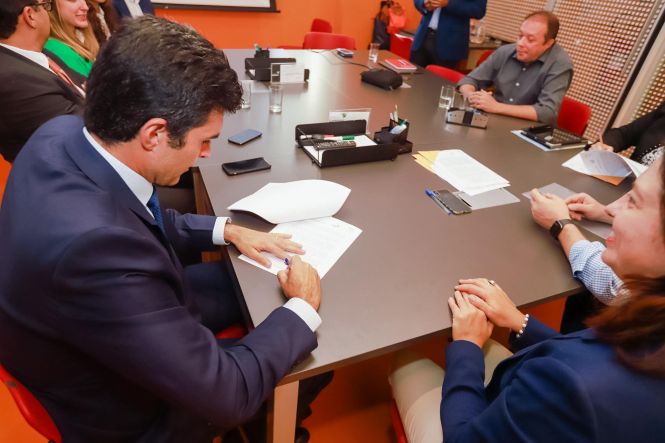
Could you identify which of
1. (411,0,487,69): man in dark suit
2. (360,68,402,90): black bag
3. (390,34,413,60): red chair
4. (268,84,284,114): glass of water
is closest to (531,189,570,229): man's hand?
(268,84,284,114): glass of water

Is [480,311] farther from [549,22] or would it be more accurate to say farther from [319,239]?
[549,22]

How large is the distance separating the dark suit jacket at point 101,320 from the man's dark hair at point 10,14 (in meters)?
1.04

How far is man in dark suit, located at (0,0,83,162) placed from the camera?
4.74 feet

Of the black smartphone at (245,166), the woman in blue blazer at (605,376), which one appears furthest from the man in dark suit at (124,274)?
the black smartphone at (245,166)

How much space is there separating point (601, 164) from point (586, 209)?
1.71 feet

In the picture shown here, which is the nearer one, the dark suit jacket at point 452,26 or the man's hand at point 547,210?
the man's hand at point 547,210

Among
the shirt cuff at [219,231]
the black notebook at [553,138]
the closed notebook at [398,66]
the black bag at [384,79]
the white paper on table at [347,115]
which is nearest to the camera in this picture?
the shirt cuff at [219,231]

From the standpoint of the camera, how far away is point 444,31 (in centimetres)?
351

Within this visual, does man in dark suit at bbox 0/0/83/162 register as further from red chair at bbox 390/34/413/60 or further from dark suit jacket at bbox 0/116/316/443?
red chair at bbox 390/34/413/60

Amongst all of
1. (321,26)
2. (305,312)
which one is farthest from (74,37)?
(321,26)

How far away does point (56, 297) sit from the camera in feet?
2.04

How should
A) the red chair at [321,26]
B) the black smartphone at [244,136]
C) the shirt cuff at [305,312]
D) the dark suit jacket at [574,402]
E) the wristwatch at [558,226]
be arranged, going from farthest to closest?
the red chair at [321,26] → the black smartphone at [244,136] → the wristwatch at [558,226] → the shirt cuff at [305,312] → the dark suit jacket at [574,402]

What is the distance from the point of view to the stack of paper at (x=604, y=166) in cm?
167

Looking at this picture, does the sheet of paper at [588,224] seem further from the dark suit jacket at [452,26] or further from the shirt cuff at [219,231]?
the dark suit jacket at [452,26]
